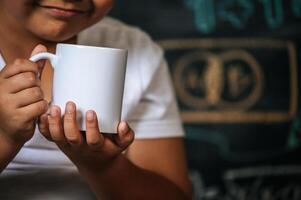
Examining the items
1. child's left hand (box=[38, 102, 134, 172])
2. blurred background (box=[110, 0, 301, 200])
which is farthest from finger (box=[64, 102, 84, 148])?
blurred background (box=[110, 0, 301, 200])

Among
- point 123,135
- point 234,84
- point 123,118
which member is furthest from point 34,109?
point 234,84

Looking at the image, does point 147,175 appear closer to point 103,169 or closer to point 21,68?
point 103,169

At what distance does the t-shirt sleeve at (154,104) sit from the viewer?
1028mm

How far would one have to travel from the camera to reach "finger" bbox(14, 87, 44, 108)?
0.70 m

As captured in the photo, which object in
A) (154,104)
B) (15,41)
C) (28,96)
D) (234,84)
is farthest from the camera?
(234,84)

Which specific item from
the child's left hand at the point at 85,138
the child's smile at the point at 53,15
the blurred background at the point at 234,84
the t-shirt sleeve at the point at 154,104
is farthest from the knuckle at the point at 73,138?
the blurred background at the point at 234,84

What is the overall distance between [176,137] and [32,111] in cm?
40

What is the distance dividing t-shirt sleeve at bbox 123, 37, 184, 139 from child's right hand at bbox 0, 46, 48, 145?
33cm

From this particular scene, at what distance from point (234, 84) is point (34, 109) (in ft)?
2.60

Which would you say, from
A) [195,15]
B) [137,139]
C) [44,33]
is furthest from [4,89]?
[195,15]

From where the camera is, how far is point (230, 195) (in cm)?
144

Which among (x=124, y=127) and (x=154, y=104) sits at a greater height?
(x=124, y=127)

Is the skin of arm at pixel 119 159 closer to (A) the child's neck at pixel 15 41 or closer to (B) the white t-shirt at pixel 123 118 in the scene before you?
(B) the white t-shirt at pixel 123 118

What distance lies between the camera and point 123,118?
102cm
